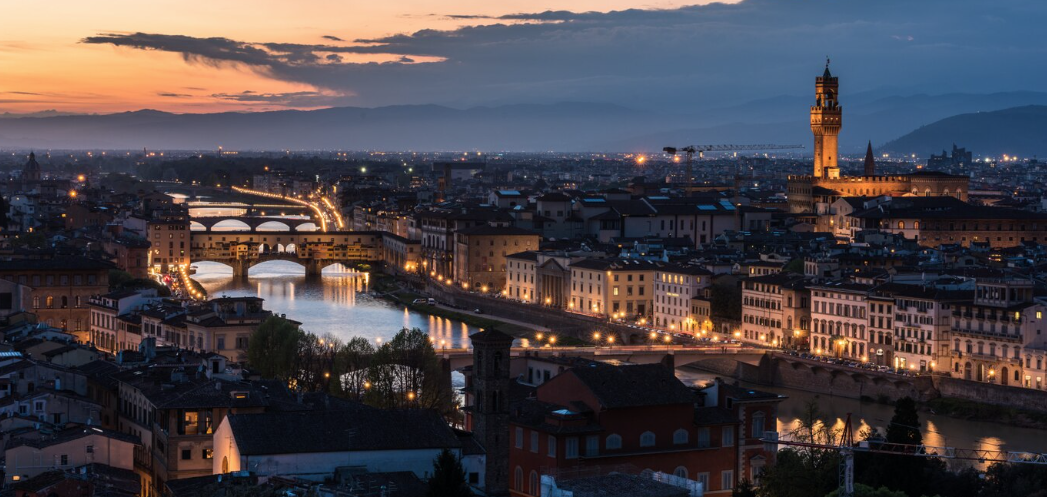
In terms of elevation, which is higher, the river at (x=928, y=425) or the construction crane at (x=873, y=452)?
the construction crane at (x=873, y=452)

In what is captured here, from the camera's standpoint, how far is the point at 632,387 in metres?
16.0

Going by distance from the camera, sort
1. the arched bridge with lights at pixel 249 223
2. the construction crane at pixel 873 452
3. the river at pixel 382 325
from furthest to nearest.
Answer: the arched bridge with lights at pixel 249 223 → the river at pixel 382 325 → the construction crane at pixel 873 452

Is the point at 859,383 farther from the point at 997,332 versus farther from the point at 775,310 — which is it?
the point at 775,310

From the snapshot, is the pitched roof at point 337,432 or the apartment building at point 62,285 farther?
the apartment building at point 62,285

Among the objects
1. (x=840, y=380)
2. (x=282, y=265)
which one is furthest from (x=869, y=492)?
(x=282, y=265)

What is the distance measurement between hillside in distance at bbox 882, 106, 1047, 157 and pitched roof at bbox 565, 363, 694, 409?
166621mm

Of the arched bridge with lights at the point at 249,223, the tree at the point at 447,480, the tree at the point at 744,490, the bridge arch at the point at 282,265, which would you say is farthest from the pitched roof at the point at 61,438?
the arched bridge with lights at the point at 249,223

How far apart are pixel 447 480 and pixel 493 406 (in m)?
2.09

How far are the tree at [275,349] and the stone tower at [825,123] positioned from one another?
113 feet

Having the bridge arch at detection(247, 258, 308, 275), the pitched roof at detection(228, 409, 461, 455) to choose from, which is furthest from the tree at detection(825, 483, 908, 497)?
the bridge arch at detection(247, 258, 308, 275)

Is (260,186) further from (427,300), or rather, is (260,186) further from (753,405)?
(753,405)

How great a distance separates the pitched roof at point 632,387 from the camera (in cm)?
1582

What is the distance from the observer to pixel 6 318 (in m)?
24.4

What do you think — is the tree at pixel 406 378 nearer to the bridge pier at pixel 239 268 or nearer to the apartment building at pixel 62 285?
the apartment building at pixel 62 285
